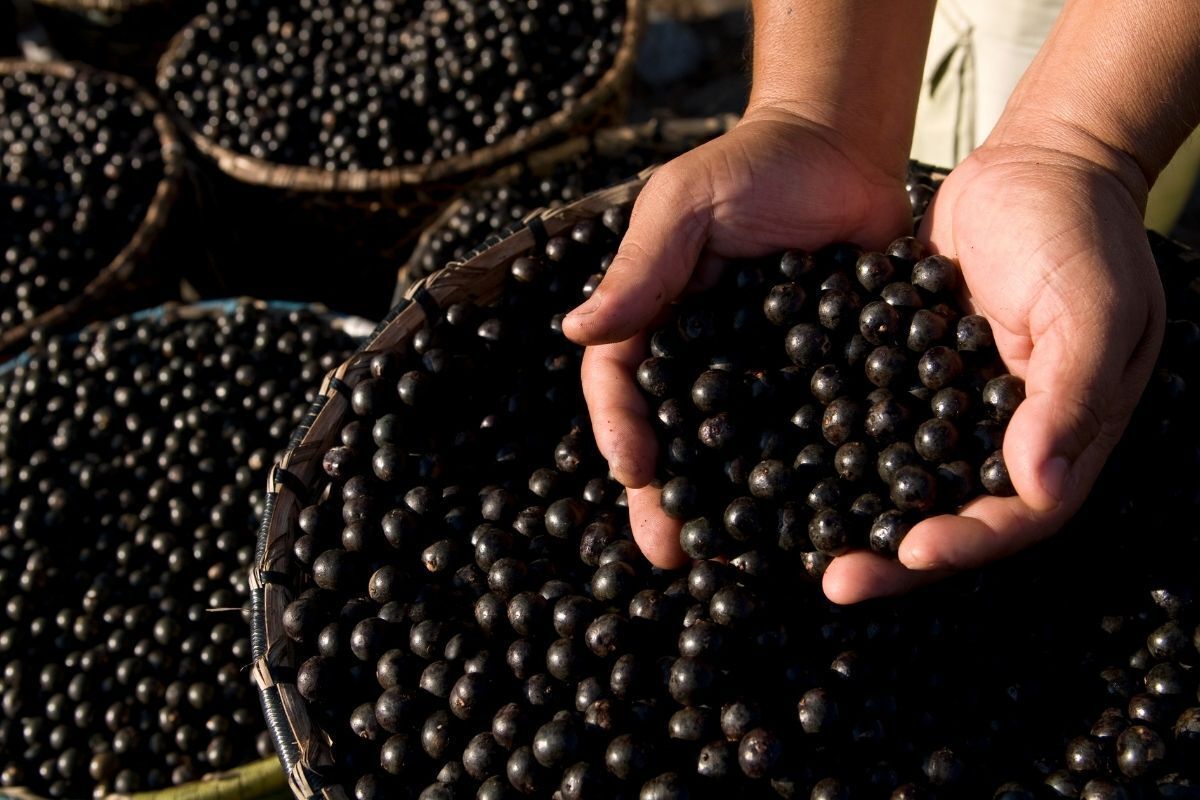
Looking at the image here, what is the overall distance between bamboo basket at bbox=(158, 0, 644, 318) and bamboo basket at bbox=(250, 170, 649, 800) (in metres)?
1.32

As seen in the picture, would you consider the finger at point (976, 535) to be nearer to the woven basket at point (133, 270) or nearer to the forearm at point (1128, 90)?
the forearm at point (1128, 90)

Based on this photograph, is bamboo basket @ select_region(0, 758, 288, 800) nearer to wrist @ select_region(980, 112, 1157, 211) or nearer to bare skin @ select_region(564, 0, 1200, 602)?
bare skin @ select_region(564, 0, 1200, 602)

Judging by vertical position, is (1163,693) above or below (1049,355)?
below

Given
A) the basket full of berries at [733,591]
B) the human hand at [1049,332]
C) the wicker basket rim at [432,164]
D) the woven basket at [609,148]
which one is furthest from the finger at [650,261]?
the wicker basket rim at [432,164]

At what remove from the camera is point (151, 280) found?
3533 millimetres

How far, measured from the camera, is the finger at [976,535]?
147 centimetres

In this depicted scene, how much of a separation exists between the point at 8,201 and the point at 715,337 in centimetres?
309

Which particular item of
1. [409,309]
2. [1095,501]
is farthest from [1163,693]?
[409,309]

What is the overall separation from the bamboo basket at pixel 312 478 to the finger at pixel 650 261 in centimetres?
31

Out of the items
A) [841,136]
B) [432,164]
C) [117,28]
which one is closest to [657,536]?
[841,136]

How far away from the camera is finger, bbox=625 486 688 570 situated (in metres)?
1.69

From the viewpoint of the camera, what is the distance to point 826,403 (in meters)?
1.73

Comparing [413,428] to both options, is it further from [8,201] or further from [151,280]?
[8,201]

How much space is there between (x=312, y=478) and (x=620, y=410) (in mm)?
688
